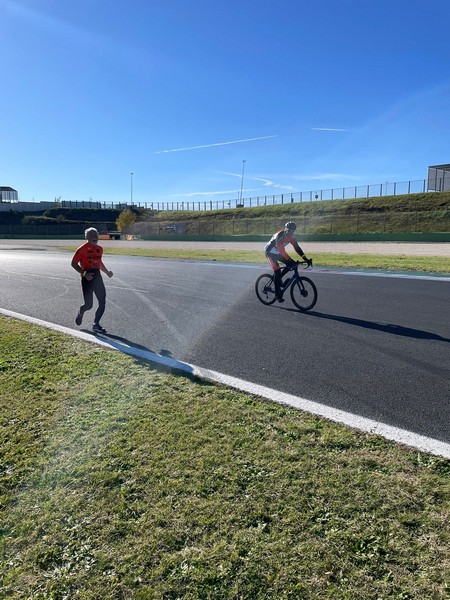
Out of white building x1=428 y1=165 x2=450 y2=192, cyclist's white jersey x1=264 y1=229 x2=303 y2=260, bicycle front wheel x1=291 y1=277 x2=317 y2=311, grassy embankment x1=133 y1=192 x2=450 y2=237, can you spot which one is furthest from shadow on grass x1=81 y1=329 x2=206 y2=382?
white building x1=428 y1=165 x2=450 y2=192

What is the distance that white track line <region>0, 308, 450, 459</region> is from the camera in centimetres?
320

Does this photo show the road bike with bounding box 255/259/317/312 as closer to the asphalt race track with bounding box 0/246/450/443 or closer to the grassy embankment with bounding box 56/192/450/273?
the asphalt race track with bounding box 0/246/450/443

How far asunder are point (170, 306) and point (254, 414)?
5.88 metres

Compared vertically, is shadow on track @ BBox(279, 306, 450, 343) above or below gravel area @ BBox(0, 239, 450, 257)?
below

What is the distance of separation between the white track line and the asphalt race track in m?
0.12

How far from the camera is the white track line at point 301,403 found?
10.5 ft

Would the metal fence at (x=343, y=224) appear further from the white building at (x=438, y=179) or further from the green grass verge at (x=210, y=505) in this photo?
the green grass verge at (x=210, y=505)

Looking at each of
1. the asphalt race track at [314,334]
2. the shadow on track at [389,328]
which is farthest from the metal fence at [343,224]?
the shadow on track at [389,328]

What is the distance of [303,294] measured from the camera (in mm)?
8797

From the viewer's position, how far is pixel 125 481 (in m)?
2.71

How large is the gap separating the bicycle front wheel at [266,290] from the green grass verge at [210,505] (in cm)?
561

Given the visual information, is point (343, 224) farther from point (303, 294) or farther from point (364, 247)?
point (303, 294)

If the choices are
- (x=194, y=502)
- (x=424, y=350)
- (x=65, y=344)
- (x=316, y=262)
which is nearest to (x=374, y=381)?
(x=424, y=350)

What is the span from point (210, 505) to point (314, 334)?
454 centimetres
